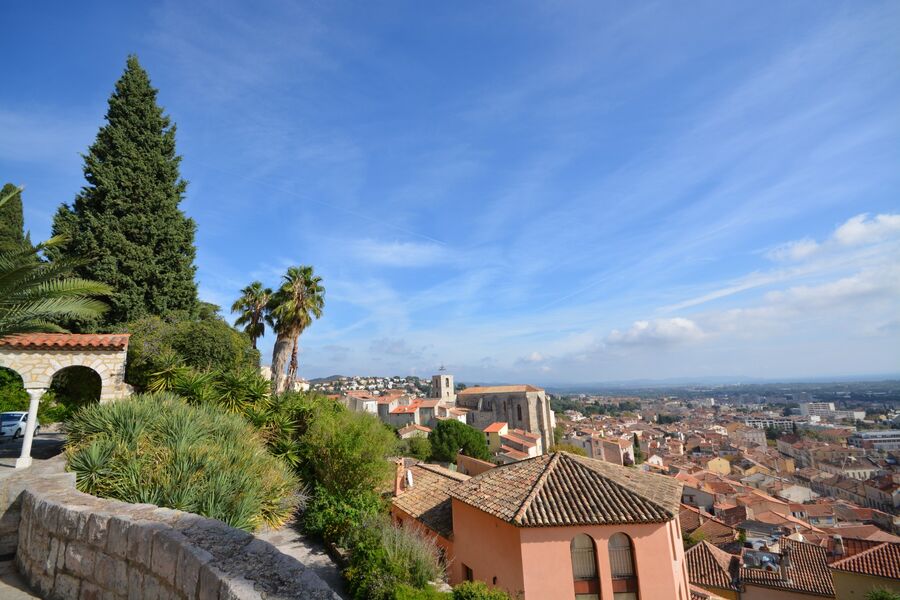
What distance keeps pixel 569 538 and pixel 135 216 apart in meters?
18.4

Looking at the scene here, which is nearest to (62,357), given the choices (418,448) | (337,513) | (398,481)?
(337,513)

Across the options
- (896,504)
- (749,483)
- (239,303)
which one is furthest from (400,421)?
(896,504)

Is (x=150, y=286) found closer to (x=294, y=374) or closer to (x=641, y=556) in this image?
(x=294, y=374)

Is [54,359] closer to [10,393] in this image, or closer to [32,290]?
[32,290]

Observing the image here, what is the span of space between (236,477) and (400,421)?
60.8 m

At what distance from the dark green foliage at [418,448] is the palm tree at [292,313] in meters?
21.2

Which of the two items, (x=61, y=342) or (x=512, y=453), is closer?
(x=61, y=342)

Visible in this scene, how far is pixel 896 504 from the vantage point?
203 ft

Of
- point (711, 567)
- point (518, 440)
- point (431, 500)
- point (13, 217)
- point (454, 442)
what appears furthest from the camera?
point (518, 440)

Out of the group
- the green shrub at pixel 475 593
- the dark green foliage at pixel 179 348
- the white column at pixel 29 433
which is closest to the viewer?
the white column at pixel 29 433

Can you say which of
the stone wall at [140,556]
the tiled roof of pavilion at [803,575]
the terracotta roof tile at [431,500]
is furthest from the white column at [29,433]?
the tiled roof of pavilion at [803,575]

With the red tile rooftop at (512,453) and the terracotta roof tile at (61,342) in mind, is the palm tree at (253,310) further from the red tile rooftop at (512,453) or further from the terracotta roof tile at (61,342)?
the red tile rooftop at (512,453)

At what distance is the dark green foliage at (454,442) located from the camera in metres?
42.6

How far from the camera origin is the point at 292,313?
2225cm
